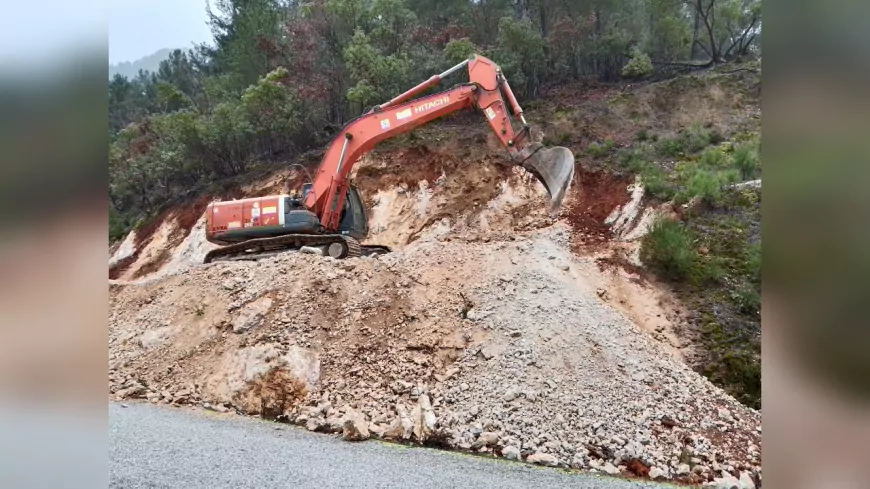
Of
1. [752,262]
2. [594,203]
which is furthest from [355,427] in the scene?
[594,203]

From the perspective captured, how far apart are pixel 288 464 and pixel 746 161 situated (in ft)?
15.9

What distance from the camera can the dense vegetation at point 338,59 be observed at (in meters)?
7.12

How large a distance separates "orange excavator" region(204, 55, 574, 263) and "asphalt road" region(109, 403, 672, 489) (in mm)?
2365

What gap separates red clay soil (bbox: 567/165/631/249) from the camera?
582cm

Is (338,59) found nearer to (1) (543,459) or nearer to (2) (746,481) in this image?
(1) (543,459)

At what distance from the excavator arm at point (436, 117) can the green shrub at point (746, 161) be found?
1.63 metres

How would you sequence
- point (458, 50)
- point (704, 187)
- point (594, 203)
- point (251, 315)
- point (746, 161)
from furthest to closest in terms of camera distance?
point (458, 50) < point (594, 203) < point (704, 187) < point (746, 161) < point (251, 315)

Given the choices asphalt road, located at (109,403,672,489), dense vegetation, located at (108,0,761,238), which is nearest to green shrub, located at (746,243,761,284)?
asphalt road, located at (109,403,672,489)

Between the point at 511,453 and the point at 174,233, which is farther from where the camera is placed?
the point at 174,233

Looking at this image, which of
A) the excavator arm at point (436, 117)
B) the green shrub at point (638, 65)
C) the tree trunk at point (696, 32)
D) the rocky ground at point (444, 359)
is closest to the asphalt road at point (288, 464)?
the rocky ground at point (444, 359)

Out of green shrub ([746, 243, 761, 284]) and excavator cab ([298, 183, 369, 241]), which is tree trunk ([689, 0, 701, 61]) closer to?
green shrub ([746, 243, 761, 284])

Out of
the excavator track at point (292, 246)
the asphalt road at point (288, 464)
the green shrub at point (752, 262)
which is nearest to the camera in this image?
the asphalt road at point (288, 464)

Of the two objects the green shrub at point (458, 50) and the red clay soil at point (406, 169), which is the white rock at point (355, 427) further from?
the green shrub at point (458, 50)

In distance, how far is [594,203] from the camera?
6340 mm
